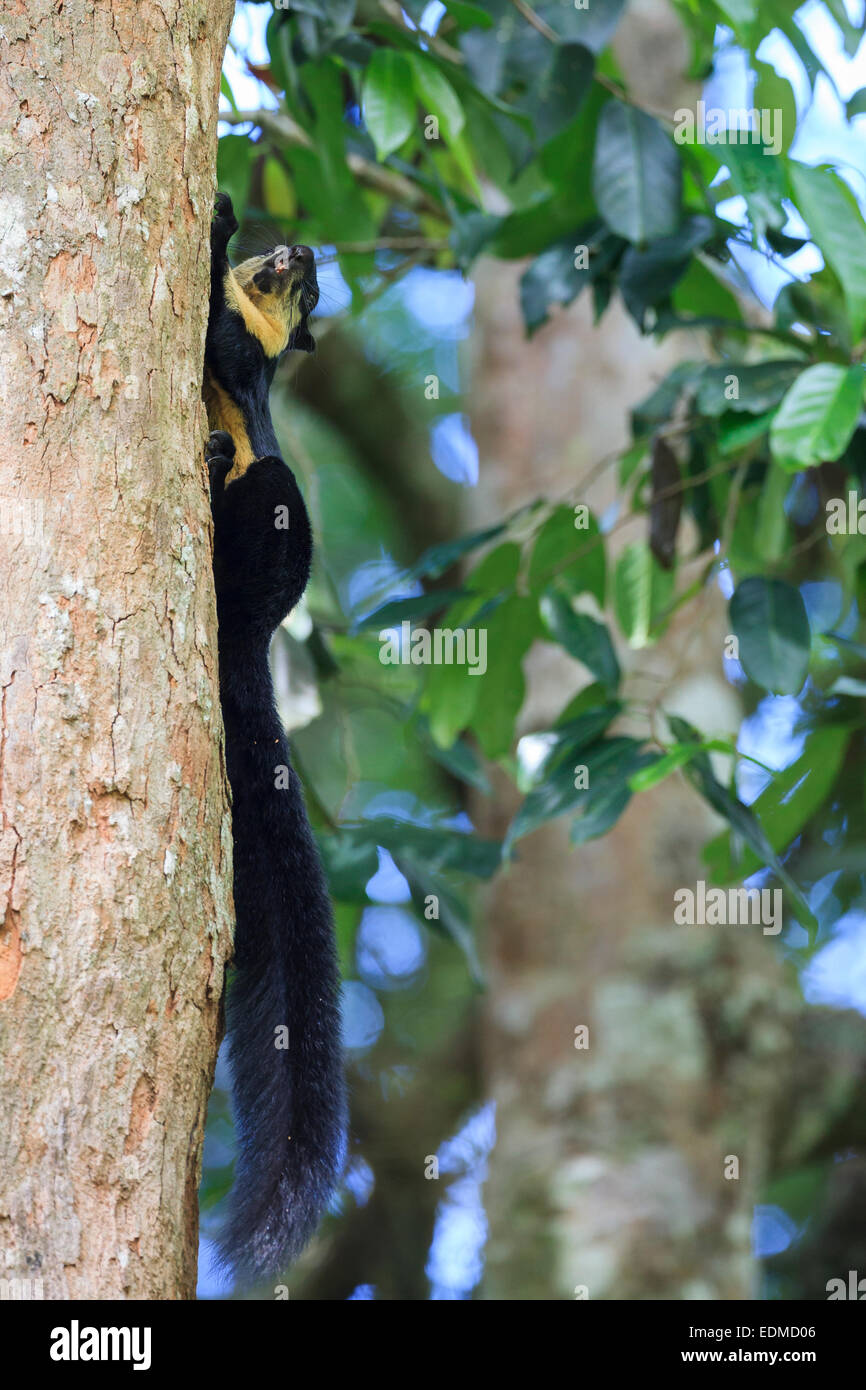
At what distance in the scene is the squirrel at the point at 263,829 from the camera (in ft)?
7.33

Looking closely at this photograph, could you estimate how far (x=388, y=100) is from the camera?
3041mm

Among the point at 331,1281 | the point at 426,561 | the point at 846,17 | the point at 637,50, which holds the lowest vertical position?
the point at 331,1281

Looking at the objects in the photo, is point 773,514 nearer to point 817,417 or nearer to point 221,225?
point 817,417

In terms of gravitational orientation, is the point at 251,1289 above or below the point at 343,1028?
below

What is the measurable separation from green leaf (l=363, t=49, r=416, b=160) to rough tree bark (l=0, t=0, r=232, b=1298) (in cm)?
98

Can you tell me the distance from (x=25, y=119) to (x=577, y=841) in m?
1.77

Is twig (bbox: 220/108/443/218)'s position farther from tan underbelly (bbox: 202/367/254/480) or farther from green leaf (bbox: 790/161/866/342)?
tan underbelly (bbox: 202/367/254/480)

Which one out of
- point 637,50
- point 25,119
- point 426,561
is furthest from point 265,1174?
point 637,50

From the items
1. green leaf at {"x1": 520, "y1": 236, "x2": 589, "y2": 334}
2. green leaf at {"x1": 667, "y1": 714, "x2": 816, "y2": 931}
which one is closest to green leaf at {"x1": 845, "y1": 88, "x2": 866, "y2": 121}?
green leaf at {"x1": 520, "y1": 236, "x2": 589, "y2": 334}

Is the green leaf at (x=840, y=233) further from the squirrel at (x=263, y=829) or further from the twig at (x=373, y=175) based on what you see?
the twig at (x=373, y=175)

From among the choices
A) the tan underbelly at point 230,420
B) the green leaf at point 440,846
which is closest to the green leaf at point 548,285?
the tan underbelly at point 230,420

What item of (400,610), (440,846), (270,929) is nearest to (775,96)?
(400,610)

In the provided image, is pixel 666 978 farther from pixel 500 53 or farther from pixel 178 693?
pixel 178 693

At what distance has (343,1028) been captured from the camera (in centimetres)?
247
